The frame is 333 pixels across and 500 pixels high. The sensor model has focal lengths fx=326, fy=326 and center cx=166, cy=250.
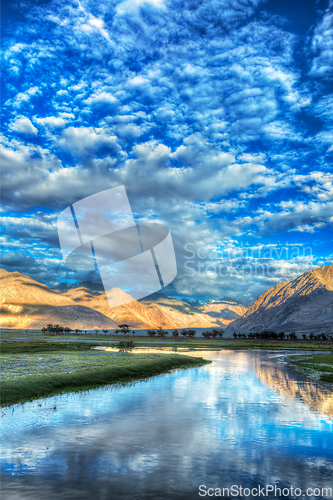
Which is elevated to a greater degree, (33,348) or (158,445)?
(158,445)

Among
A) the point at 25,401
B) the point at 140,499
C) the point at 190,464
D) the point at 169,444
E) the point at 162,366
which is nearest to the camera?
the point at 140,499

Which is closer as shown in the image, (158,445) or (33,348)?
(158,445)

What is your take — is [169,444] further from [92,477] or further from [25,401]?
[25,401]

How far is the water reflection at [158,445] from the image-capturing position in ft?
44.5

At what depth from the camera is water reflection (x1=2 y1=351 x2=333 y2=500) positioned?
44.5ft

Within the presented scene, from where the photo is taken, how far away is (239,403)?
29328 millimetres

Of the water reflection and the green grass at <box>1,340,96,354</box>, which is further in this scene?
the green grass at <box>1,340,96,354</box>

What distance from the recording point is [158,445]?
17.9 meters

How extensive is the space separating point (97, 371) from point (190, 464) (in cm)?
2843

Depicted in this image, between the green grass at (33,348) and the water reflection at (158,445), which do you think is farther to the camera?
the green grass at (33,348)

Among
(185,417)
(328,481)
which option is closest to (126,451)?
(185,417)

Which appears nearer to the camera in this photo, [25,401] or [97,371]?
[25,401]

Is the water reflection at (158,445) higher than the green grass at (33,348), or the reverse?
the water reflection at (158,445)

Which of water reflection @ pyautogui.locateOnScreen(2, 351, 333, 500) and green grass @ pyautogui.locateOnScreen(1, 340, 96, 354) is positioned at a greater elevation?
water reflection @ pyautogui.locateOnScreen(2, 351, 333, 500)
